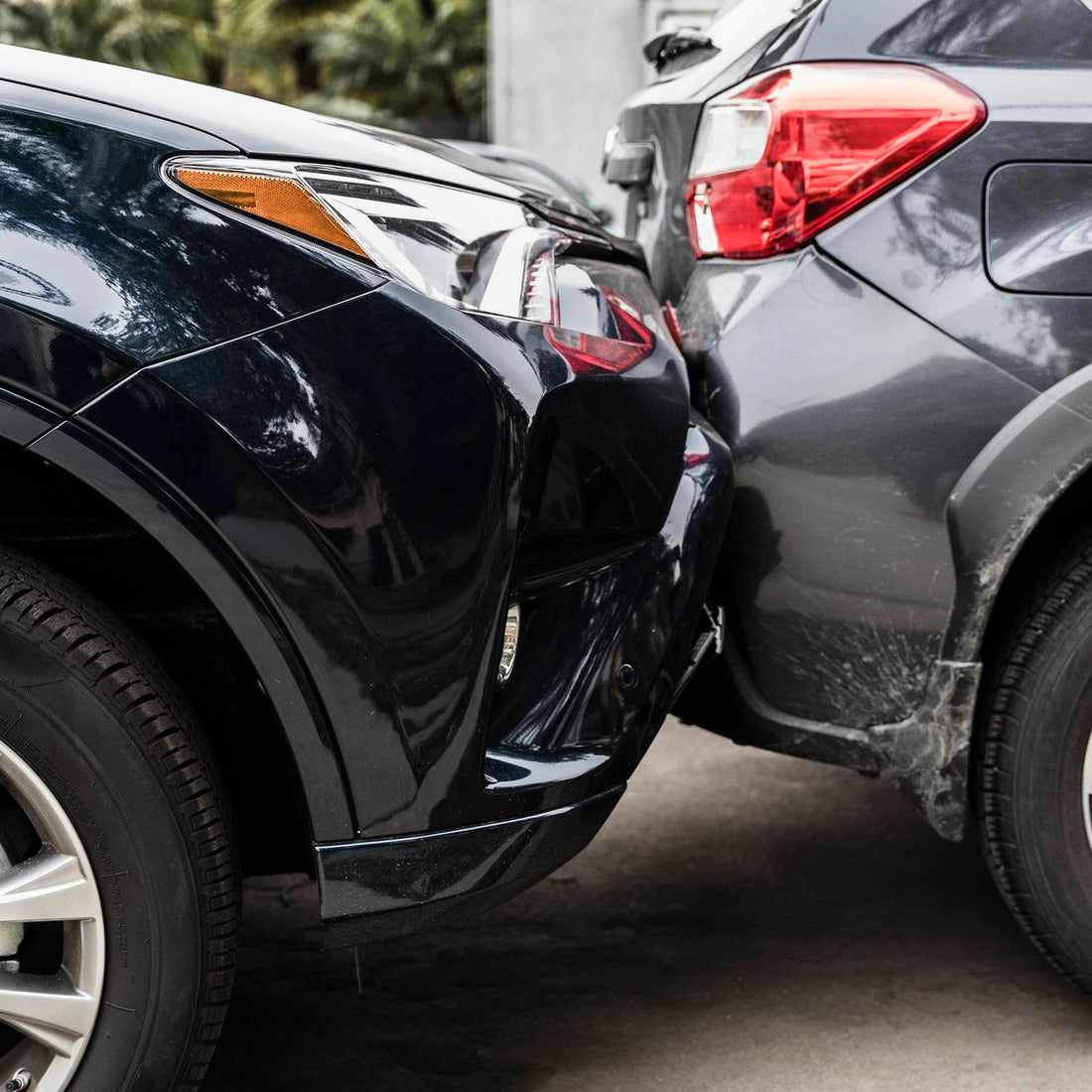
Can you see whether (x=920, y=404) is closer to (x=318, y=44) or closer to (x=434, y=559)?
(x=434, y=559)

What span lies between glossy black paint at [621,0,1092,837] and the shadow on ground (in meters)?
0.50

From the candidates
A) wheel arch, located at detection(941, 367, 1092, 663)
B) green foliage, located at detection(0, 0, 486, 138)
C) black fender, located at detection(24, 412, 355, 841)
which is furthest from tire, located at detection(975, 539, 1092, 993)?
green foliage, located at detection(0, 0, 486, 138)

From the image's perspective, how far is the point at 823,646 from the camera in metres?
1.96

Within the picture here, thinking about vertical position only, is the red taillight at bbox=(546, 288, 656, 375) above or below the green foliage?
below

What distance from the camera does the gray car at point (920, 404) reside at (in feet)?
6.14

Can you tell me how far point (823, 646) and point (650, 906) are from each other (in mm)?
971

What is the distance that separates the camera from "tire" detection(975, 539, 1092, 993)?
195 cm

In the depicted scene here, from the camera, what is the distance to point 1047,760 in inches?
77.7


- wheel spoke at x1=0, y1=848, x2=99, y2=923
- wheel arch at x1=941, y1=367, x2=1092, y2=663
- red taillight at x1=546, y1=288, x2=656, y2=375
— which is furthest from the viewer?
wheel arch at x1=941, y1=367, x2=1092, y2=663

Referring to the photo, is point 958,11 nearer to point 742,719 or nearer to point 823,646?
point 823,646

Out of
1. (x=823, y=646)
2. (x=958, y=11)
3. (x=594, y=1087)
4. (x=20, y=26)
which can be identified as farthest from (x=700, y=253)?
(x=20, y=26)

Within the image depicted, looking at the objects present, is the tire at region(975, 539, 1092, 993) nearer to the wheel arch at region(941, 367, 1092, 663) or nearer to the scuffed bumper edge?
the wheel arch at region(941, 367, 1092, 663)

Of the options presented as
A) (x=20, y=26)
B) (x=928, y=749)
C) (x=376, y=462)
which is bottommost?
(x=928, y=749)

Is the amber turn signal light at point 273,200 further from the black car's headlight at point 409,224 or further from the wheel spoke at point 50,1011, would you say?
the wheel spoke at point 50,1011
